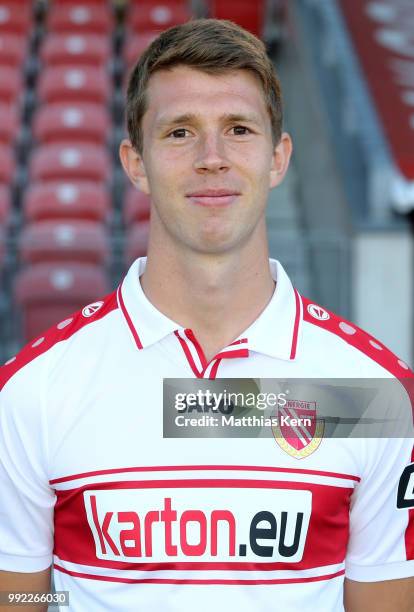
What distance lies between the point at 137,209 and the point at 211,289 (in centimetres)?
451

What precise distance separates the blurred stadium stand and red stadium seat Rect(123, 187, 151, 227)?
1 centimetres

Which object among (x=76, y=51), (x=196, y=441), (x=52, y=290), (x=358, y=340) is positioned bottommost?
(x=196, y=441)

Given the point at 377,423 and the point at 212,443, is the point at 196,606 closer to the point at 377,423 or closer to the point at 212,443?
the point at 212,443

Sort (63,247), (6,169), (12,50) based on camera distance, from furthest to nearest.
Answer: (12,50), (6,169), (63,247)

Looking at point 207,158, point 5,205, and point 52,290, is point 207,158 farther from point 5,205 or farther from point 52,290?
point 5,205

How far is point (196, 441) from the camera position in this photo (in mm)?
1593

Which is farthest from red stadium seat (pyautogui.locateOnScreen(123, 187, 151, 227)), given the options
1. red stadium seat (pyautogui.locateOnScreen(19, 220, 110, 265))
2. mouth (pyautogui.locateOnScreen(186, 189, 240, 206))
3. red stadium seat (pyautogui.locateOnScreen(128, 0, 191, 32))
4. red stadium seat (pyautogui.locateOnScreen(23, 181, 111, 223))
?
mouth (pyautogui.locateOnScreen(186, 189, 240, 206))

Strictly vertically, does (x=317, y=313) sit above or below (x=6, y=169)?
below

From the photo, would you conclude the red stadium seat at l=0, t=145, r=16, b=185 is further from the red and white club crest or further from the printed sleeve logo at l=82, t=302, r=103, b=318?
the red and white club crest

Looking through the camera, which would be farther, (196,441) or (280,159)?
(280,159)

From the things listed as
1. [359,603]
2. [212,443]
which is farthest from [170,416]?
[359,603]

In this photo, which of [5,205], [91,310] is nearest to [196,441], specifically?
[91,310]

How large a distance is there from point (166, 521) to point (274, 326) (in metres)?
0.37

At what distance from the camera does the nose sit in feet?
5.10
